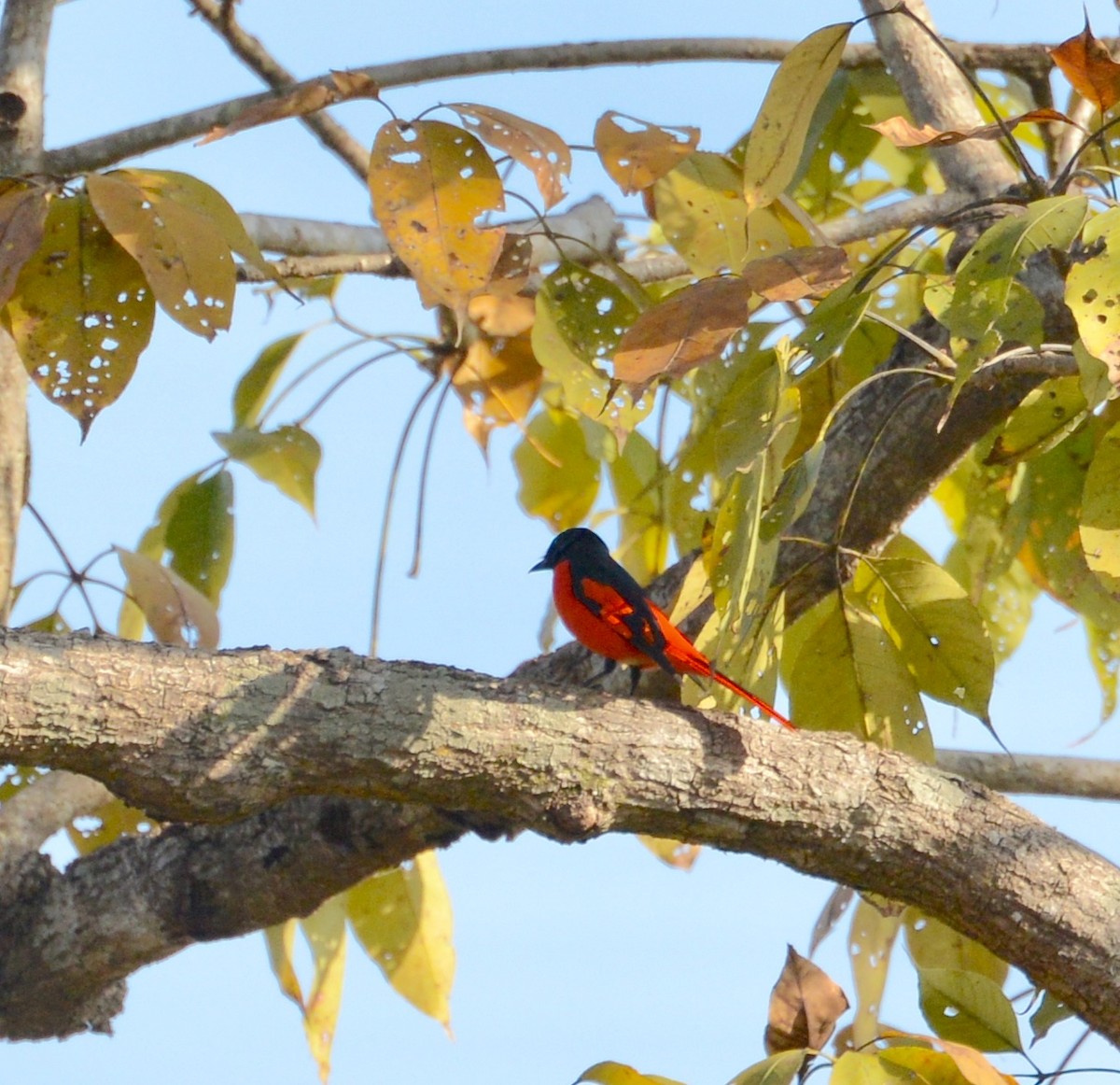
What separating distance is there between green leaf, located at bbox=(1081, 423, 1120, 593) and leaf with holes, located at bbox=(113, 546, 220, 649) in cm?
169

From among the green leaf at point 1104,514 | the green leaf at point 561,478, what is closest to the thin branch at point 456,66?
the green leaf at point 561,478

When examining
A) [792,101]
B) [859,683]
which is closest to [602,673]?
[859,683]

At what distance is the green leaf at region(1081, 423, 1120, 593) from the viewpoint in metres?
2.16

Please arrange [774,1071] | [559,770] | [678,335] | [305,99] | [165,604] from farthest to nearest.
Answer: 1. [165,604]
2. [305,99]
3. [559,770]
4. [678,335]
5. [774,1071]

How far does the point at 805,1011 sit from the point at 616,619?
3.30 ft

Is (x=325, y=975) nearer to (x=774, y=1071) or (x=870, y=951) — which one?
(x=870, y=951)

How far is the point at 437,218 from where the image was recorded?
210 cm

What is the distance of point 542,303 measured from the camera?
2.77 meters

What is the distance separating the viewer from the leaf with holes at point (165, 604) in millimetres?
2812

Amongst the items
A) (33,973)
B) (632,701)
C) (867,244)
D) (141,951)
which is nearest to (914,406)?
(632,701)

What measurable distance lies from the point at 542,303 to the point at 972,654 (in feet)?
3.52

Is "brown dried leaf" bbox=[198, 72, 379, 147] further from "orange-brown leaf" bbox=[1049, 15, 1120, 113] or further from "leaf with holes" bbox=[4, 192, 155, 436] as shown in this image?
"orange-brown leaf" bbox=[1049, 15, 1120, 113]

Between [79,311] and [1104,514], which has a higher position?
[79,311]

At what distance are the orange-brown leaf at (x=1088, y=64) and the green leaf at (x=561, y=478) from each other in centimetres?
210
